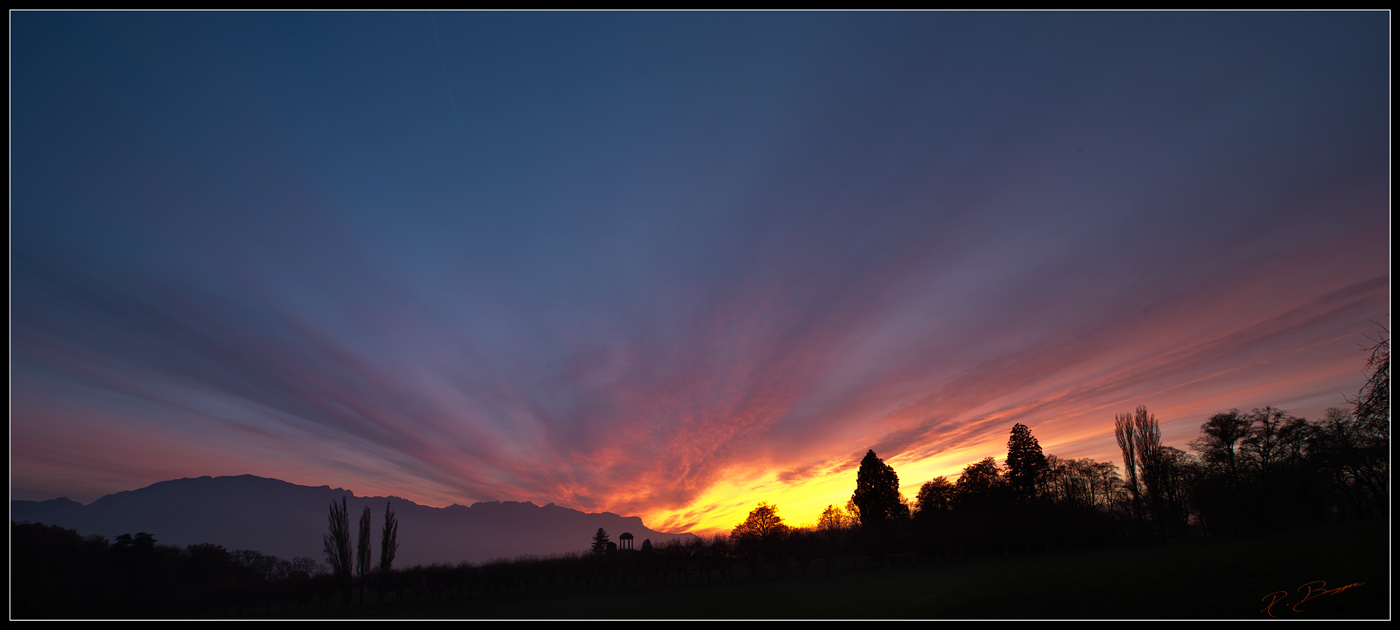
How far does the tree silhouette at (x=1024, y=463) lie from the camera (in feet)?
242

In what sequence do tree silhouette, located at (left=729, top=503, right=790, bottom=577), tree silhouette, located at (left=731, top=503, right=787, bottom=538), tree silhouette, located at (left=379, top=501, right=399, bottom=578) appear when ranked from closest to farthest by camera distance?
tree silhouette, located at (left=729, top=503, right=790, bottom=577)
tree silhouette, located at (left=379, top=501, right=399, bottom=578)
tree silhouette, located at (left=731, top=503, right=787, bottom=538)

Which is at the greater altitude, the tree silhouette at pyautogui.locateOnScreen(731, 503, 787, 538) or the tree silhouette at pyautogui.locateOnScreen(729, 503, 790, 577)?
the tree silhouette at pyautogui.locateOnScreen(729, 503, 790, 577)

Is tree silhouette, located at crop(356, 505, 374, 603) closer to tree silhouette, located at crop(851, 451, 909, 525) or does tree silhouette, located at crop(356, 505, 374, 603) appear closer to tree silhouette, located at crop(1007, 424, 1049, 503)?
tree silhouette, located at crop(851, 451, 909, 525)

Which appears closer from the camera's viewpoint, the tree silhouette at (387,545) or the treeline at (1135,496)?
the treeline at (1135,496)

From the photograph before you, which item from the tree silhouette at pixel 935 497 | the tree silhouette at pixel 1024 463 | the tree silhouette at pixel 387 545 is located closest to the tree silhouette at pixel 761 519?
the tree silhouette at pixel 935 497

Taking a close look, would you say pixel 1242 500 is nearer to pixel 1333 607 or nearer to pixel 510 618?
pixel 1333 607

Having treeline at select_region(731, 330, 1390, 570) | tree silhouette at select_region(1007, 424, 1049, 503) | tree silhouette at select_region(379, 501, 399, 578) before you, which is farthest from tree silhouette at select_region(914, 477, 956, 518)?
tree silhouette at select_region(379, 501, 399, 578)

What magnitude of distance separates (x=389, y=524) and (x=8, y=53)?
86.0m

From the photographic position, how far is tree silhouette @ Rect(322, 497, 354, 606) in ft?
212
